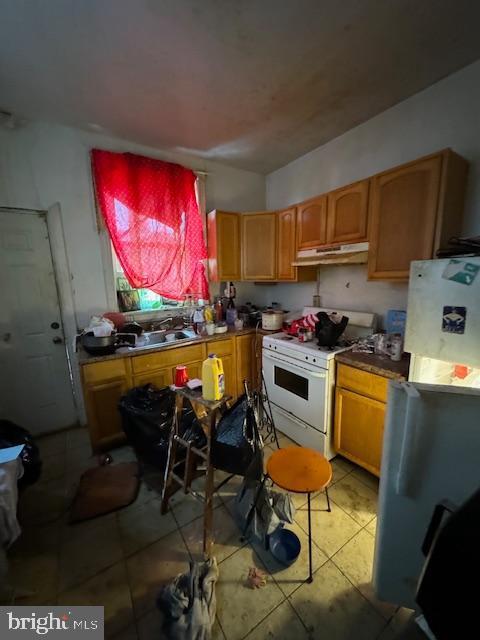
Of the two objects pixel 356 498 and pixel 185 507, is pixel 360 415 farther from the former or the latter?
pixel 185 507

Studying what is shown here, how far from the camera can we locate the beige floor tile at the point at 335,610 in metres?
1.01

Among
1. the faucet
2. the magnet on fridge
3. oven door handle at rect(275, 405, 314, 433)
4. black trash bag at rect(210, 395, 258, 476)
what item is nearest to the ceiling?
the magnet on fridge

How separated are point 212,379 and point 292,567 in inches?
40.2

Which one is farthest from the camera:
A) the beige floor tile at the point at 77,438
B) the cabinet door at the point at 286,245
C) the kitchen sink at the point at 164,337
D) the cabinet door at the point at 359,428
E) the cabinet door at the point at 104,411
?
the cabinet door at the point at 286,245

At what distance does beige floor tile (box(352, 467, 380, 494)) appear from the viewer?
1715 mm

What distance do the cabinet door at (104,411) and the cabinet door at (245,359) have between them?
1106 mm

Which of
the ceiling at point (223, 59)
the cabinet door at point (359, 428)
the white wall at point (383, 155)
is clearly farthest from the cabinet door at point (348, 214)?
the cabinet door at point (359, 428)

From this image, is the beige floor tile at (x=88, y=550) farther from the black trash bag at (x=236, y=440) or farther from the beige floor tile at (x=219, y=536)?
the black trash bag at (x=236, y=440)

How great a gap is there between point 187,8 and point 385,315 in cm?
223

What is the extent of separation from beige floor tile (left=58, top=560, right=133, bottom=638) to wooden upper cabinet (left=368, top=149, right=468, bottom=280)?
2257mm

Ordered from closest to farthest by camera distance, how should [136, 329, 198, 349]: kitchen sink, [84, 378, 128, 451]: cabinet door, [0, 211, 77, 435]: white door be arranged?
[84, 378, 128, 451]: cabinet door, [0, 211, 77, 435]: white door, [136, 329, 198, 349]: kitchen sink

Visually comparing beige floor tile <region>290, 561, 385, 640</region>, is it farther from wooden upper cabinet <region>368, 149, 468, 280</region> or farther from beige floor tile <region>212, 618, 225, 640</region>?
wooden upper cabinet <region>368, 149, 468, 280</region>

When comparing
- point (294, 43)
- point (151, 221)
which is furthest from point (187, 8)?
point (151, 221)

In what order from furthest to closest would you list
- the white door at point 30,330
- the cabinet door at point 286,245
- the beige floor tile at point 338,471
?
1. the cabinet door at point 286,245
2. the white door at point 30,330
3. the beige floor tile at point 338,471
